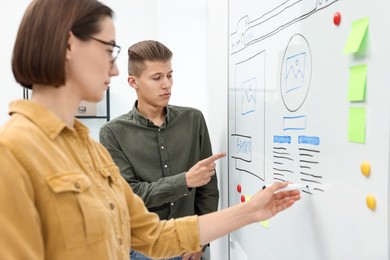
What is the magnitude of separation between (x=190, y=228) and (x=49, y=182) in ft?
1.42

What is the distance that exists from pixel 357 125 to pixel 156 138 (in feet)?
2.99

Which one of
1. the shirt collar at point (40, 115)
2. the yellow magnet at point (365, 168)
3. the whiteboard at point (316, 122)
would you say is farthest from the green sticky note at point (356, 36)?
the shirt collar at point (40, 115)

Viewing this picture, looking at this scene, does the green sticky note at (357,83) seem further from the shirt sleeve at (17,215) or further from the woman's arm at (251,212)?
the shirt sleeve at (17,215)

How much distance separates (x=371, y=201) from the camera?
71 centimetres

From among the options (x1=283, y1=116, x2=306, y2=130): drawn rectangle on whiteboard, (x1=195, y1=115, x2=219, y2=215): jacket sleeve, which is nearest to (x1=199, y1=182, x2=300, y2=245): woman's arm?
(x1=283, y1=116, x2=306, y2=130): drawn rectangle on whiteboard

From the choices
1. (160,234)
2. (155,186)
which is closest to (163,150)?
(155,186)

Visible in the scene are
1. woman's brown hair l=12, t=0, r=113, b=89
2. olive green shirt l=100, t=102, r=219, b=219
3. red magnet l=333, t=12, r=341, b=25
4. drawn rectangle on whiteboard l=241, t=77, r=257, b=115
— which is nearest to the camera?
woman's brown hair l=12, t=0, r=113, b=89

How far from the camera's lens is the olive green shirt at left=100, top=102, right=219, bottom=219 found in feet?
4.86

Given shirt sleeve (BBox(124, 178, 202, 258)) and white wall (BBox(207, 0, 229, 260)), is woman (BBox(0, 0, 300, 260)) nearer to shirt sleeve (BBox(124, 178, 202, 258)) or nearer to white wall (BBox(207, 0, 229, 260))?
shirt sleeve (BBox(124, 178, 202, 258))

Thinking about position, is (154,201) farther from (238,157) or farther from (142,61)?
(142,61)

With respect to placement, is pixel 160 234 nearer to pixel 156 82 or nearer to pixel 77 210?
pixel 77 210

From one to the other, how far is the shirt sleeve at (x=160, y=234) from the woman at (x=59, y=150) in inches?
4.2

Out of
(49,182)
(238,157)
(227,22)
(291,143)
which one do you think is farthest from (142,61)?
(49,182)

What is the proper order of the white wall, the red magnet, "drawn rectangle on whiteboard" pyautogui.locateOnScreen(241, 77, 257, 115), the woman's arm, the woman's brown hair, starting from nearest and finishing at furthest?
the woman's brown hair < the red magnet < the woman's arm < "drawn rectangle on whiteboard" pyautogui.locateOnScreen(241, 77, 257, 115) < the white wall
